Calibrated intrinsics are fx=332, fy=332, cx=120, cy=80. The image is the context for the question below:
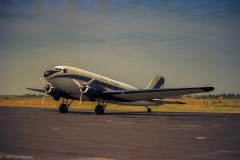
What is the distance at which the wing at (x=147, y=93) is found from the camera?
1353 inches

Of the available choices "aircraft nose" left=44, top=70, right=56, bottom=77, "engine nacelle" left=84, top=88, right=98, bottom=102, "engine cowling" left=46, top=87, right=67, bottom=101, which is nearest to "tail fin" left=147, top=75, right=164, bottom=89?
"engine nacelle" left=84, top=88, right=98, bottom=102

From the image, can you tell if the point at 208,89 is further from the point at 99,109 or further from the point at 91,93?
the point at 91,93

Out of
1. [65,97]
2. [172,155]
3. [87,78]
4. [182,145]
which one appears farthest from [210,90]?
[172,155]

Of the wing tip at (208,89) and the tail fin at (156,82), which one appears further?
the tail fin at (156,82)

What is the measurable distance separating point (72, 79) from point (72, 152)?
26757mm

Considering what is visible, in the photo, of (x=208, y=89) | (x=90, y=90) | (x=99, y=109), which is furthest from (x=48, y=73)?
(x=208, y=89)

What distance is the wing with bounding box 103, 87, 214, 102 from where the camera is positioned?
3438 cm

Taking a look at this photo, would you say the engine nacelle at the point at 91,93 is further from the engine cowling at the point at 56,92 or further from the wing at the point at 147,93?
the engine cowling at the point at 56,92

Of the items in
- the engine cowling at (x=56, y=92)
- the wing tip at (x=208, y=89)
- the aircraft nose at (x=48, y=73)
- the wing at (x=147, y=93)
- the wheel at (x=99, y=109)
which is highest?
the aircraft nose at (x=48, y=73)

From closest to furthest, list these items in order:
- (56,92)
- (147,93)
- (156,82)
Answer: (147,93), (56,92), (156,82)

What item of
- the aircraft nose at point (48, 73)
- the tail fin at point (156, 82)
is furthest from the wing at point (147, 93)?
the tail fin at point (156, 82)

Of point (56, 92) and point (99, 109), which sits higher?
point (56, 92)

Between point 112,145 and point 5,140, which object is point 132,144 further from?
point 5,140

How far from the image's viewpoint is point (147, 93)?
3681cm
